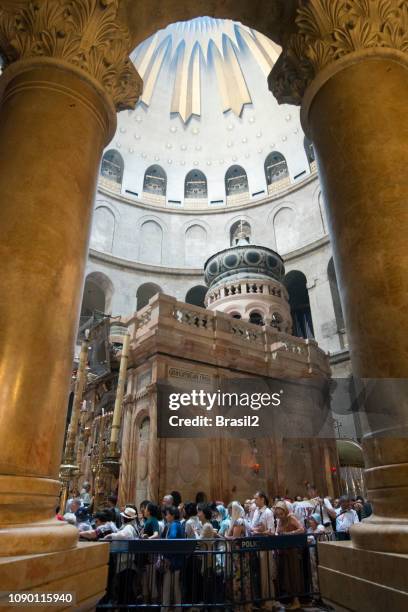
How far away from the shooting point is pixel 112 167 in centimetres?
3422

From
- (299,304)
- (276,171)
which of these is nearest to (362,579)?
(299,304)

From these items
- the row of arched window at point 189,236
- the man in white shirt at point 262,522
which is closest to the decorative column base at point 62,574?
the man in white shirt at point 262,522

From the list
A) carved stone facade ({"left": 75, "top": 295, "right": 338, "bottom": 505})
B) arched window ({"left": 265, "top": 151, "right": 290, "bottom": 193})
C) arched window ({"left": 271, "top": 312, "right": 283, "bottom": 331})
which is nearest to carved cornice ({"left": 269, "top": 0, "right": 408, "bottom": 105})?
carved stone facade ({"left": 75, "top": 295, "right": 338, "bottom": 505})

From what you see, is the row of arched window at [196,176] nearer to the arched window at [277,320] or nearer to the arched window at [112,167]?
the arched window at [112,167]

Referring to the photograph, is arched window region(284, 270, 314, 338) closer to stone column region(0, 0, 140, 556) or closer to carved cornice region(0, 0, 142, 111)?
carved cornice region(0, 0, 142, 111)

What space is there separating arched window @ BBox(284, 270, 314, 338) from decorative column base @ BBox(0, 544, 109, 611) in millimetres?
29079

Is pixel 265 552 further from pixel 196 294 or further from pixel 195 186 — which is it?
pixel 195 186

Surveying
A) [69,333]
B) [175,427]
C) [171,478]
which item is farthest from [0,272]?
[171,478]

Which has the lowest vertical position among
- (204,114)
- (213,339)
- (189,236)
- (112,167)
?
(213,339)

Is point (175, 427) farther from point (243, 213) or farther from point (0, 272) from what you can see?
point (243, 213)

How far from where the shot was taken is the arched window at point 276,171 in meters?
33.8

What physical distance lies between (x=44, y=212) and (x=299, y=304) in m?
31.3

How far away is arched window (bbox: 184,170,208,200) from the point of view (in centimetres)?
3600

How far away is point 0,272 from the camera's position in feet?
9.25
